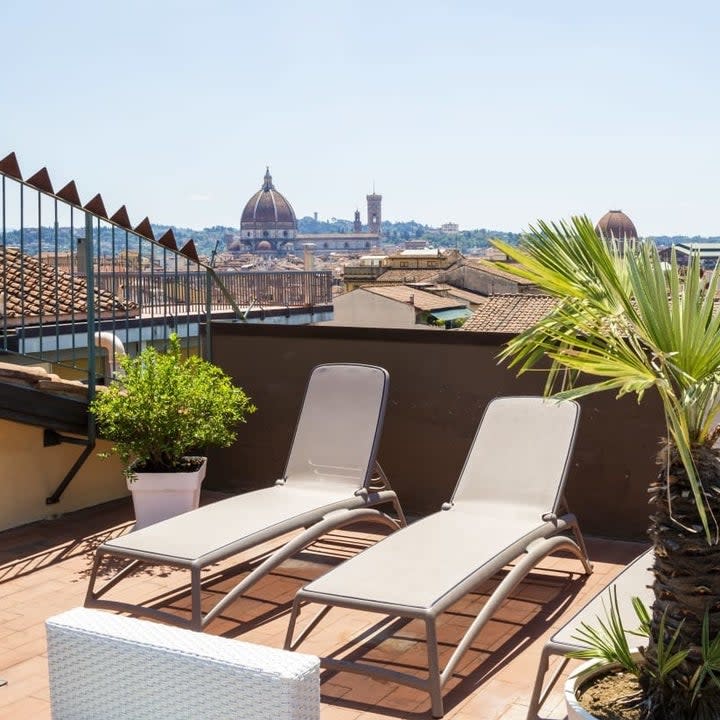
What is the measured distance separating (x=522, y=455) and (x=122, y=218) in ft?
9.82

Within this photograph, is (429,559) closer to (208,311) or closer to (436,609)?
(436,609)

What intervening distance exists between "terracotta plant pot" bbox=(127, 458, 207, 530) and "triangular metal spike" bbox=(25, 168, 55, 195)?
1.79 metres

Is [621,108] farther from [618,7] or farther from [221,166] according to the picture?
[618,7]

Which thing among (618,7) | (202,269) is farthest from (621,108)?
(202,269)

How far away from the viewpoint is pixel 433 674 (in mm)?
3775

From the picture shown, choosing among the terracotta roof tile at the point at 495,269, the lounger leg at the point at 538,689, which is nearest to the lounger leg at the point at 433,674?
the lounger leg at the point at 538,689

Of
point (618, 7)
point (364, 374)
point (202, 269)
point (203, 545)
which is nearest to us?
point (203, 545)

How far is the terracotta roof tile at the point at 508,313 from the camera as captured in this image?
107 ft

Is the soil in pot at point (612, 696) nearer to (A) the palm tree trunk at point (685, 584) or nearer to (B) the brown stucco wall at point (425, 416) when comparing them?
(A) the palm tree trunk at point (685, 584)

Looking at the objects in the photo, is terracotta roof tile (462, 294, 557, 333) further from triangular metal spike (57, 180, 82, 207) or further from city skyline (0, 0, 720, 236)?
triangular metal spike (57, 180, 82, 207)

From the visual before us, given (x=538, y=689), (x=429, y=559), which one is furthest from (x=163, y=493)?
(x=538, y=689)

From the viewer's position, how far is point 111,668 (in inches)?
115

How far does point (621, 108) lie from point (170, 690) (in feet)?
410

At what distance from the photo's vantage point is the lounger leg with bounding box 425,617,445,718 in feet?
12.3
